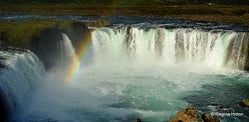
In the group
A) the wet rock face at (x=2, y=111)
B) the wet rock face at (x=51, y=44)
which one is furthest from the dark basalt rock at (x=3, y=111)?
the wet rock face at (x=51, y=44)

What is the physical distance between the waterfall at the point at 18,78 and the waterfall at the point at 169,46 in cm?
1264

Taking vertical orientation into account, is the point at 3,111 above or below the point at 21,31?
below

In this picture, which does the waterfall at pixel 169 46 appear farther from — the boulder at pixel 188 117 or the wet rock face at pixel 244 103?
the boulder at pixel 188 117

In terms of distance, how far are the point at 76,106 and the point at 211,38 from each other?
19758mm

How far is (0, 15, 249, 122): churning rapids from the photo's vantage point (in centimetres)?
2652

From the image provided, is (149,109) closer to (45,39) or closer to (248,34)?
(45,39)

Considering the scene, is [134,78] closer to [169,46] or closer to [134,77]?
[134,77]

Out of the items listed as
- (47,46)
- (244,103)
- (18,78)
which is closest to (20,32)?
(47,46)

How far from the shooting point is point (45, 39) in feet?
120

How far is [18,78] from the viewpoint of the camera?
2698cm

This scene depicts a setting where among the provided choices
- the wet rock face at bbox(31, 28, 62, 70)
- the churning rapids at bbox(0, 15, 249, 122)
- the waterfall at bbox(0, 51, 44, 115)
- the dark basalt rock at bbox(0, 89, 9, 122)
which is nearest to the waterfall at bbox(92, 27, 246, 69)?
the churning rapids at bbox(0, 15, 249, 122)

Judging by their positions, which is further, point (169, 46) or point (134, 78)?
point (169, 46)

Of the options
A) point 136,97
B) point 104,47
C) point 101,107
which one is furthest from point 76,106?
point 104,47

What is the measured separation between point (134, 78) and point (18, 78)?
12449 millimetres
